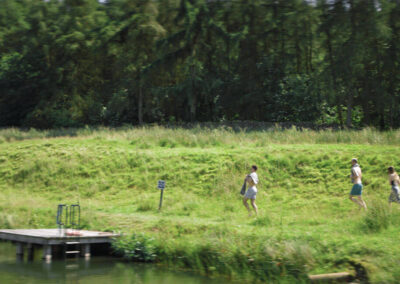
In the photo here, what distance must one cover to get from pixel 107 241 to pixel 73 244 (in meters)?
0.95

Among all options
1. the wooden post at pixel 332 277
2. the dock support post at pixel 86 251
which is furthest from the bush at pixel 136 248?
the wooden post at pixel 332 277

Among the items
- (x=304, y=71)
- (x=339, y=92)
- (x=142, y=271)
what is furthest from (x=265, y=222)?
(x=304, y=71)

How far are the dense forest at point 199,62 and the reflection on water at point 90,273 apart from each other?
90.0 ft

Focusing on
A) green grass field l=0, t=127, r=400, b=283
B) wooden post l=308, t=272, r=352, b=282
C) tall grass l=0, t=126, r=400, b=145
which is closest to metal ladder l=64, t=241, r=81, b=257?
green grass field l=0, t=127, r=400, b=283

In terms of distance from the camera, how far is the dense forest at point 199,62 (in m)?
38.3

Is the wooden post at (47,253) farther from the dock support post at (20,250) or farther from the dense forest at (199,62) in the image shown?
the dense forest at (199,62)

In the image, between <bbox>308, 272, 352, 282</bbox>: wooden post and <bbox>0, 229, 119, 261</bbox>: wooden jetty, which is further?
<bbox>0, 229, 119, 261</bbox>: wooden jetty

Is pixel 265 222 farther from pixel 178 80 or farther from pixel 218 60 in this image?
pixel 178 80

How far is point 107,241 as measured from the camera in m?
15.0

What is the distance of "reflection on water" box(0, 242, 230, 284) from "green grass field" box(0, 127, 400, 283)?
0.46 meters

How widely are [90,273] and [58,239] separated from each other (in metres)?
1.59

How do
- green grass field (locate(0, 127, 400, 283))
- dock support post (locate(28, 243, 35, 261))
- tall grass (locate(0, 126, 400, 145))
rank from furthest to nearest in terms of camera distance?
tall grass (locate(0, 126, 400, 145))
dock support post (locate(28, 243, 35, 261))
green grass field (locate(0, 127, 400, 283))

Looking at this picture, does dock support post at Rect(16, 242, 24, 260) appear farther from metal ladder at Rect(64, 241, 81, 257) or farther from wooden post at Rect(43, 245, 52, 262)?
metal ladder at Rect(64, 241, 81, 257)

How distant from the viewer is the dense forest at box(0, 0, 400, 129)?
1507 inches
